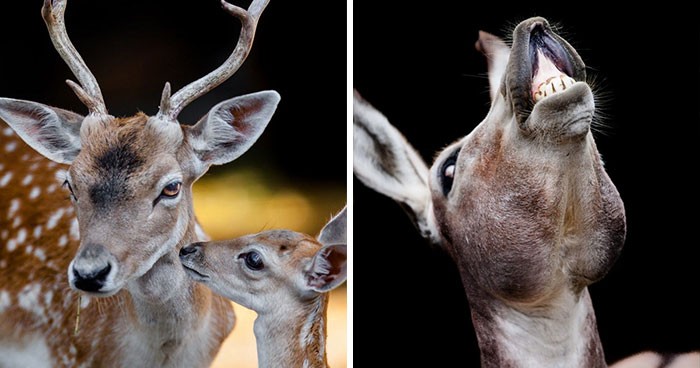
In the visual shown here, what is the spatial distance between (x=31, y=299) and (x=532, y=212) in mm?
1611

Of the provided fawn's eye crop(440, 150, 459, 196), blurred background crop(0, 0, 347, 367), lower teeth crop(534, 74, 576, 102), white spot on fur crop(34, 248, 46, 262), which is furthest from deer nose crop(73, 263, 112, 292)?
lower teeth crop(534, 74, 576, 102)

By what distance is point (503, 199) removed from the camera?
2338 millimetres

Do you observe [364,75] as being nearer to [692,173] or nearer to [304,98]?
[304,98]

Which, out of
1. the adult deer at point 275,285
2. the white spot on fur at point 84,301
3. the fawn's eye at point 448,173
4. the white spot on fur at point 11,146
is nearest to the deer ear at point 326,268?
the adult deer at point 275,285

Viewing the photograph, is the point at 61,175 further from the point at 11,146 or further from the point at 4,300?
the point at 4,300

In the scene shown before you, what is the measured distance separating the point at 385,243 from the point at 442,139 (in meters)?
0.41

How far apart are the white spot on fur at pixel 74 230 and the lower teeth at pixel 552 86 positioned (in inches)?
56.5

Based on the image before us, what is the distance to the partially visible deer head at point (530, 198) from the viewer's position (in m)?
2.25

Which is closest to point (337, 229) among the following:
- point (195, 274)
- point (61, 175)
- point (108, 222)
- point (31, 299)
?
point (195, 274)

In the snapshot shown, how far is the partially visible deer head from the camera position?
2.25 meters

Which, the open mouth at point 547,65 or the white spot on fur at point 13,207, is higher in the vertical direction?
the open mouth at point 547,65

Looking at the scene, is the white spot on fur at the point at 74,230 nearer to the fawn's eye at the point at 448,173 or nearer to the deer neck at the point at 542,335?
the fawn's eye at the point at 448,173

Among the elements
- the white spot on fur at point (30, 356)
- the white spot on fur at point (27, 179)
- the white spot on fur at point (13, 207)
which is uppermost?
the white spot on fur at point (27, 179)

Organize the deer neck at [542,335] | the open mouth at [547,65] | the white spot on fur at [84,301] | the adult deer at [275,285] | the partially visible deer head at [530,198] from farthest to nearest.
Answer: the white spot on fur at [84,301], the adult deer at [275,285], the deer neck at [542,335], the open mouth at [547,65], the partially visible deer head at [530,198]
